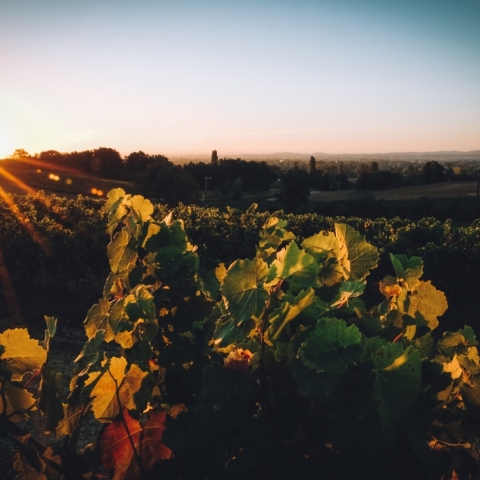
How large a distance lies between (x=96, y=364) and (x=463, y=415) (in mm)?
1150

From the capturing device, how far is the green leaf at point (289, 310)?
3.93 ft

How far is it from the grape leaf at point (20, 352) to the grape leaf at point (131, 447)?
0.30 metres

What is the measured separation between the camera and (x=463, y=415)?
1.29 m

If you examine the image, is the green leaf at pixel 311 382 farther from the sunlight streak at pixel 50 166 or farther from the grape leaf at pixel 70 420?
the sunlight streak at pixel 50 166

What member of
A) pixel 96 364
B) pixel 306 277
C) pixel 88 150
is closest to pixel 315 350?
pixel 306 277

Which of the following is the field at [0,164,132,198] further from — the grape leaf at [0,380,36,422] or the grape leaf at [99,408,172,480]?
the grape leaf at [99,408,172,480]

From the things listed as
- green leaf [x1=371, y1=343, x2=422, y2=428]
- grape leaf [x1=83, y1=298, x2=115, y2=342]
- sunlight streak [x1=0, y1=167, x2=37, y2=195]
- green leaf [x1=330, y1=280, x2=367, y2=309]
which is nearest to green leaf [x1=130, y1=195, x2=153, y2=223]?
grape leaf [x1=83, y1=298, x2=115, y2=342]

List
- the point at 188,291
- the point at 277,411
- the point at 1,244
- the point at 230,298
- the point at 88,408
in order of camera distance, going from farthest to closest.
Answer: the point at 1,244 < the point at 188,291 < the point at 88,408 < the point at 277,411 < the point at 230,298

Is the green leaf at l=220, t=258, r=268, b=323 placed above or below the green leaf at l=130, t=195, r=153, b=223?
below

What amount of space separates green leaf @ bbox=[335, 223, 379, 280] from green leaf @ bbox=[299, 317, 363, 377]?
0.35 meters

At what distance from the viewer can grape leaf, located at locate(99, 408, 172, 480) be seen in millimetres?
1309

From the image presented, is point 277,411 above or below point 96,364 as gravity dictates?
below

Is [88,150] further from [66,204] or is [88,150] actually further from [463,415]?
[463,415]

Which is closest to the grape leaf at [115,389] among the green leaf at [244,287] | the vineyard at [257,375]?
the vineyard at [257,375]
